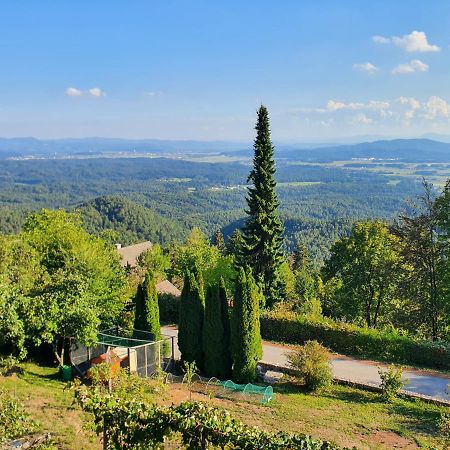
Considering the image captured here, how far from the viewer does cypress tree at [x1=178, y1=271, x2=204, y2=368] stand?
21.5 metres

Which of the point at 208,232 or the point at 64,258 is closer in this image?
the point at 64,258

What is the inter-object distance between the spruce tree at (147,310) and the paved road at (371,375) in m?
2.81

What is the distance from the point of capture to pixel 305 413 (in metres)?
16.6

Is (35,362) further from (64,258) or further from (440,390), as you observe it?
(440,390)

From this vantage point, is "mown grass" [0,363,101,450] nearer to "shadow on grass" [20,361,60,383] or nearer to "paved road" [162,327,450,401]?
"shadow on grass" [20,361,60,383]

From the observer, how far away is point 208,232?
18338 cm

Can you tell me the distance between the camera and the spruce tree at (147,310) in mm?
22109

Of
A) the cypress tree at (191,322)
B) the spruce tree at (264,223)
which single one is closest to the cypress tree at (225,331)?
the cypress tree at (191,322)

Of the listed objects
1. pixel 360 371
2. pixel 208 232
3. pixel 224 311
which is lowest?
pixel 208 232

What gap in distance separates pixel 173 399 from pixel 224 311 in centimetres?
548

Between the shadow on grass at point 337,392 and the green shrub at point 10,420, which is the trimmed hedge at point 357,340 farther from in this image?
the green shrub at point 10,420

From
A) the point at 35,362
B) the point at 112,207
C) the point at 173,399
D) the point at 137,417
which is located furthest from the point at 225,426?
the point at 112,207

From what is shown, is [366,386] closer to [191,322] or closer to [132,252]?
[191,322]

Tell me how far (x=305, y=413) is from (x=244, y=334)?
4761 mm
